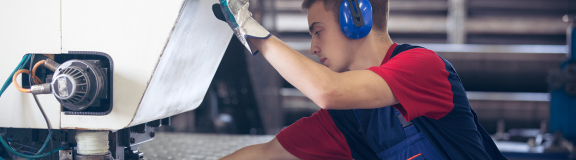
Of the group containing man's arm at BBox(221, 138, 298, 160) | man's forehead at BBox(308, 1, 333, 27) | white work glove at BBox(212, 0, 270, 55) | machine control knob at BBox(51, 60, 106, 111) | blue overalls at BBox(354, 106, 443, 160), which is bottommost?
man's arm at BBox(221, 138, 298, 160)

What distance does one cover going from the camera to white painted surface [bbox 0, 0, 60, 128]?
2.25 ft

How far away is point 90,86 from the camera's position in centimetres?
66

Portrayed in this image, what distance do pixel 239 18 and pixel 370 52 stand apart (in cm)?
37

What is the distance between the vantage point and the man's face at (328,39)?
0.82 m

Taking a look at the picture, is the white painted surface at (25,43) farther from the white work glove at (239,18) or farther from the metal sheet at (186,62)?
the white work glove at (239,18)

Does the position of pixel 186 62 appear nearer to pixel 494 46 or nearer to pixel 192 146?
pixel 192 146

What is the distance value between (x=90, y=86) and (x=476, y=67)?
15.1 feet

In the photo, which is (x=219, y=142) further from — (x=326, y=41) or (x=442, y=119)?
(x=442, y=119)

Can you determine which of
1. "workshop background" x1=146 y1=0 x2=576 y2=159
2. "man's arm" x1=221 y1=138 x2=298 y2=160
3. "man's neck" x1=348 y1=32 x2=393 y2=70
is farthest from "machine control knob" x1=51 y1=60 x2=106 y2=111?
"workshop background" x1=146 y1=0 x2=576 y2=159

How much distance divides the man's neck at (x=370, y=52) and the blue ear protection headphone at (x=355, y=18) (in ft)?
0.25

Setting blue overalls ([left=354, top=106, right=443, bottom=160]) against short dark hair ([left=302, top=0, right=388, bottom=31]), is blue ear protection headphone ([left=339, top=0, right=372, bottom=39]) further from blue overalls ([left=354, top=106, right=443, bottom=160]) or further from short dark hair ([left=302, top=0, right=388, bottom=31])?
blue overalls ([left=354, top=106, right=443, bottom=160])

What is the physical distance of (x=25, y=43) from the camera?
70 cm

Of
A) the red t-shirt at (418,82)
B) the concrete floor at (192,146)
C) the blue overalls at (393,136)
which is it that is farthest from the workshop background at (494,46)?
the red t-shirt at (418,82)

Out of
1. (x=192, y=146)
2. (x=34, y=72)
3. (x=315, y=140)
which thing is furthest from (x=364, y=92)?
(x=192, y=146)
